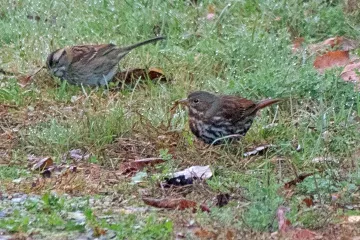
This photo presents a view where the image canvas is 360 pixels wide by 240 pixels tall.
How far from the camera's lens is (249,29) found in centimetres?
1008

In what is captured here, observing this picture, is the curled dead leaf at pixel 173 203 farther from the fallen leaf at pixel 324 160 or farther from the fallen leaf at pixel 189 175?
the fallen leaf at pixel 324 160

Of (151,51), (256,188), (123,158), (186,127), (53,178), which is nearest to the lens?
(256,188)

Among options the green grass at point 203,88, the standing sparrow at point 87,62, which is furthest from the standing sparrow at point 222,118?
the standing sparrow at point 87,62

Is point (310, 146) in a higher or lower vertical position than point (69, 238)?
lower

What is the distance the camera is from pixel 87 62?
9805mm

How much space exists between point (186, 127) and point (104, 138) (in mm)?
683

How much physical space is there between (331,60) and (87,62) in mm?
2168

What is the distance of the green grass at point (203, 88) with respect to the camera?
6.59m

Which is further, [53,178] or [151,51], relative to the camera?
[151,51]

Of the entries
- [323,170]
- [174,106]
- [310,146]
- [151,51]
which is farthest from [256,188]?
[151,51]

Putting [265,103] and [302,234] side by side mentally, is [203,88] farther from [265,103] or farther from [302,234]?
[302,234]

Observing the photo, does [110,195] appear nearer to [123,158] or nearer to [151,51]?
[123,158]

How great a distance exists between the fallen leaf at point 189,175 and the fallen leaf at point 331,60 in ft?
8.33

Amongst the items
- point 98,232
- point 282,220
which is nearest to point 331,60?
point 282,220
